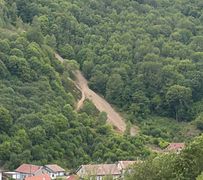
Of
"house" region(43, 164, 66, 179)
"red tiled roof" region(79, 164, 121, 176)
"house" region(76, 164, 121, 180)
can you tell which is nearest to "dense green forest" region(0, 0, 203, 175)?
"house" region(43, 164, 66, 179)

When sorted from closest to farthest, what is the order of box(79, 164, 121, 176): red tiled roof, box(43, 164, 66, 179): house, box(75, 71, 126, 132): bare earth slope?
box(79, 164, 121, 176): red tiled roof
box(43, 164, 66, 179): house
box(75, 71, 126, 132): bare earth slope

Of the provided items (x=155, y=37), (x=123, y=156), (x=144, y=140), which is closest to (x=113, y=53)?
(x=155, y=37)

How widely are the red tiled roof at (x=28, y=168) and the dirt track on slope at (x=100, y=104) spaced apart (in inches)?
773

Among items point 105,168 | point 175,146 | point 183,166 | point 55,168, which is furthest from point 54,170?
point 183,166

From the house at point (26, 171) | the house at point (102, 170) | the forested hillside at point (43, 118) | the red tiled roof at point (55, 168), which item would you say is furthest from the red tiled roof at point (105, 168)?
the forested hillside at point (43, 118)

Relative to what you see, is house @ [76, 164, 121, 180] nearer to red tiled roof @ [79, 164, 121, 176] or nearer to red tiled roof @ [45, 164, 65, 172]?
red tiled roof @ [79, 164, 121, 176]

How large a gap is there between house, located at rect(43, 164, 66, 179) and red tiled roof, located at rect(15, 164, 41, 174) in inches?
31.2

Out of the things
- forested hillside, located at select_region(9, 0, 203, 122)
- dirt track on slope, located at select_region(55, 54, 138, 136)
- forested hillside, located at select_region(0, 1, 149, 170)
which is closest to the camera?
forested hillside, located at select_region(0, 1, 149, 170)

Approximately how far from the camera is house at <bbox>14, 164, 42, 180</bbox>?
201 feet

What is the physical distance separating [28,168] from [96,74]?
Answer: 34.2 meters

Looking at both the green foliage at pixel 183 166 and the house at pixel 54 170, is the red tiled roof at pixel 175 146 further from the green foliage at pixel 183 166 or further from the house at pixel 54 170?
the green foliage at pixel 183 166

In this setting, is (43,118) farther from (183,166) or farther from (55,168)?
(183,166)

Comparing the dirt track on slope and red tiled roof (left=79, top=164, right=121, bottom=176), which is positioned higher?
red tiled roof (left=79, top=164, right=121, bottom=176)

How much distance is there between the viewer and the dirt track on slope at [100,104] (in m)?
83.6
